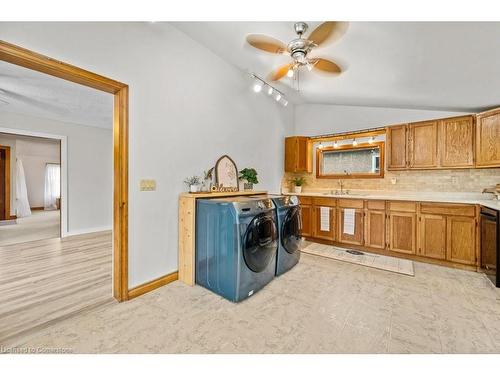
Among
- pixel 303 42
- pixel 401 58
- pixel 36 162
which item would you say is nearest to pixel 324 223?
pixel 401 58

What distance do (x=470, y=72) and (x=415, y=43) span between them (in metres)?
0.83

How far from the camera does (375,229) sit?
350 cm

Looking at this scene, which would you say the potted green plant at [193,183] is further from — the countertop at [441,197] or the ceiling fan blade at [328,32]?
the countertop at [441,197]

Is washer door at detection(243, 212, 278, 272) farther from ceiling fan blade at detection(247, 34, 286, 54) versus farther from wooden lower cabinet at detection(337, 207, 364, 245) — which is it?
wooden lower cabinet at detection(337, 207, 364, 245)

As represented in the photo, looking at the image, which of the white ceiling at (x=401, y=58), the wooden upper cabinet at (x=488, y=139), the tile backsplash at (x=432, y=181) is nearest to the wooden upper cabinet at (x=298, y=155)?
the tile backsplash at (x=432, y=181)

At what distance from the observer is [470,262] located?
280cm

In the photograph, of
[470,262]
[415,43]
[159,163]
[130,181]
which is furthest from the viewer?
[470,262]

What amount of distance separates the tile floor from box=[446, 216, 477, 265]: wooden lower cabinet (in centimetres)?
36

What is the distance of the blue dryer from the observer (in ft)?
8.81

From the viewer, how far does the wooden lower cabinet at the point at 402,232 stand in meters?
3.19

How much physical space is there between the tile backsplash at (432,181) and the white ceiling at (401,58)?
36.8 inches

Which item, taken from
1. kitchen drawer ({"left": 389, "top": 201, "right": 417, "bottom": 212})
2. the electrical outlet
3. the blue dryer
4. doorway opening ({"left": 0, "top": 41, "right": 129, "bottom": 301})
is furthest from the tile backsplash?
doorway opening ({"left": 0, "top": 41, "right": 129, "bottom": 301})
